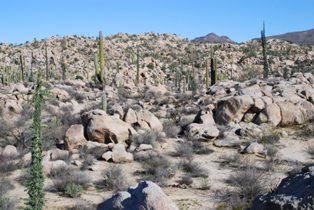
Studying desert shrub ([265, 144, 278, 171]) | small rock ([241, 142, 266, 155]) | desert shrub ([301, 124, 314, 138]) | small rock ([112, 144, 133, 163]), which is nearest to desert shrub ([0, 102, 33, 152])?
small rock ([112, 144, 133, 163])

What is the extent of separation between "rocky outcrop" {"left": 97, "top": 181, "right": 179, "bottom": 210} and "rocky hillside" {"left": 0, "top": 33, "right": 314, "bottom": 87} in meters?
37.7

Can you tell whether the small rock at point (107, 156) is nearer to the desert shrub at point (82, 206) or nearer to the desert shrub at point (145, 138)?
the desert shrub at point (145, 138)

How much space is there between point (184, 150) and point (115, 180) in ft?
13.0

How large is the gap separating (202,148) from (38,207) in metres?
9.27

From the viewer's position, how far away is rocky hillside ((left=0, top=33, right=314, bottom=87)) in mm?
52938

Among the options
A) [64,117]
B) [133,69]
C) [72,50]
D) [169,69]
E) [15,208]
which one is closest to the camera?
[15,208]

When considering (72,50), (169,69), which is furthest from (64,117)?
(72,50)

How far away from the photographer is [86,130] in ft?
55.0

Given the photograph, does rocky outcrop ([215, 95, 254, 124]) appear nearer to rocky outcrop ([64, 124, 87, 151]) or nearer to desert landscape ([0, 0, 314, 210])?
desert landscape ([0, 0, 314, 210])

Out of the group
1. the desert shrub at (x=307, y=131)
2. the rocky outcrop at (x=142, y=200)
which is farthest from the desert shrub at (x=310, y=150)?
the rocky outcrop at (x=142, y=200)

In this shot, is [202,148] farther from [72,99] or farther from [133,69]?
[133,69]

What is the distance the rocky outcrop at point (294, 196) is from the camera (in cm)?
429

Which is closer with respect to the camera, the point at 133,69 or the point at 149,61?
the point at 133,69

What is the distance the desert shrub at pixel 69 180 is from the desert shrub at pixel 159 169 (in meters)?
1.92
